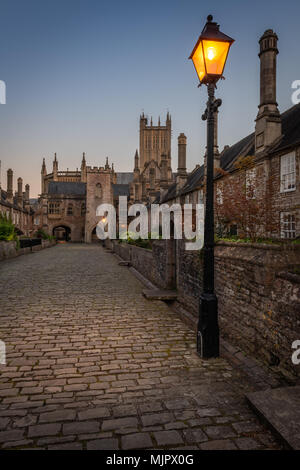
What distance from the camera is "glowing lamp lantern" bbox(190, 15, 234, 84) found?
437 cm

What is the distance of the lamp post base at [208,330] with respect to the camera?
177 inches

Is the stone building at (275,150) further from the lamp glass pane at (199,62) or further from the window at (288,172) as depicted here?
the lamp glass pane at (199,62)

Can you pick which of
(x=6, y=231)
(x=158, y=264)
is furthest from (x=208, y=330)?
(x=6, y=231)

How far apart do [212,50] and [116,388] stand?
5080 mm

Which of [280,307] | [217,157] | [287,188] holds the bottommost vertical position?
[280,307]

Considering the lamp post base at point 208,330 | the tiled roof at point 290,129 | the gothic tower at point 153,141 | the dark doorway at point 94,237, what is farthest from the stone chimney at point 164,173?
the gothic tower at point 153,141

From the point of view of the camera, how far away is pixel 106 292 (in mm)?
9508

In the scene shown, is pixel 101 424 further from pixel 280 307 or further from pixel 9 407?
pixel 280 307

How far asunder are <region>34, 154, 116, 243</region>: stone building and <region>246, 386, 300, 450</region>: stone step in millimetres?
54826

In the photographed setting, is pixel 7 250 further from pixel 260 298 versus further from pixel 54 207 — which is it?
pixel 54 207

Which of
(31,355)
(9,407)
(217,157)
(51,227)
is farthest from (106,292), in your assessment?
(51,227)

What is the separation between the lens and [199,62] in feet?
15.2
